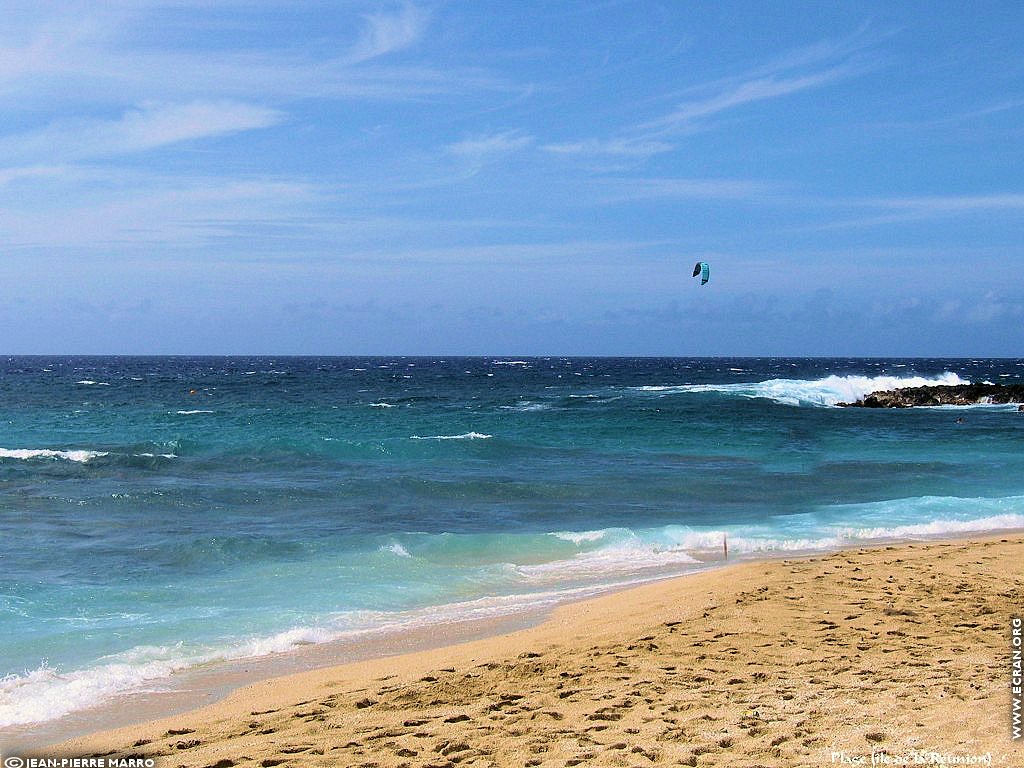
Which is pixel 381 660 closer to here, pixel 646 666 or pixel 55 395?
pixel 646 666

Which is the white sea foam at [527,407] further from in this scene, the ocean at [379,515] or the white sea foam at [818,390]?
the white sea foam at [818,390]

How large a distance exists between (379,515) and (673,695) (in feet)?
39.1

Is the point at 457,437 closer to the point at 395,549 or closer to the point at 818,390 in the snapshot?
the point at 395,549

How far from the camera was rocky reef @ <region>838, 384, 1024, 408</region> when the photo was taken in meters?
52.2

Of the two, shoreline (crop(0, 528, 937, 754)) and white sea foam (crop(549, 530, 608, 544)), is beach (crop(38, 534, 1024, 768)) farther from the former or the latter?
white sea foam (crop(549, 530, 608, 544))

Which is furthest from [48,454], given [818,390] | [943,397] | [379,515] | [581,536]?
[818,390]

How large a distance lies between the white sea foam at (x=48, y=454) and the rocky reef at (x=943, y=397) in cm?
4161

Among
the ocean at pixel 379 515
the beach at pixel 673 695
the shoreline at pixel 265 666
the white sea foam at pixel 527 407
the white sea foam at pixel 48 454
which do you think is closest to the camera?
the beach at pixel 673 695

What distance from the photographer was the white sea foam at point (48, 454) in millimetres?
24906

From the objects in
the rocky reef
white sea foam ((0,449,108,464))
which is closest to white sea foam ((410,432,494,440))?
white sea foam ((0,449,108,464))

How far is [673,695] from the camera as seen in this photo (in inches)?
256

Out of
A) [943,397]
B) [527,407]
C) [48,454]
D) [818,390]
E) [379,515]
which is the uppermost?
[818,390]

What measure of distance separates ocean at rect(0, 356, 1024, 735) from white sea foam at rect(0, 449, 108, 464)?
217mm

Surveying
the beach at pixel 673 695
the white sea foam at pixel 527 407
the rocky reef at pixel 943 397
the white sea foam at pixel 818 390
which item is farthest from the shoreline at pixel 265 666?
the rocky reef at pixel 943 397
